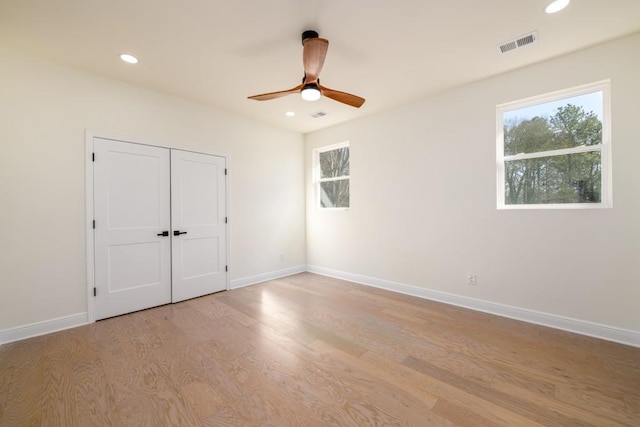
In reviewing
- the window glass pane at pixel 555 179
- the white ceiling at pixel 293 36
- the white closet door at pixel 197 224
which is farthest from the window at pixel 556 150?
the white closet door at pixel 197 224

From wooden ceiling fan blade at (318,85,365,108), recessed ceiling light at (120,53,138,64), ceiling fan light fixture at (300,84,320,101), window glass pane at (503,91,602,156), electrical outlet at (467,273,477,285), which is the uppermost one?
recessed ceiling light at (120,53,138,64)

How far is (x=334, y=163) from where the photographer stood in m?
5.07

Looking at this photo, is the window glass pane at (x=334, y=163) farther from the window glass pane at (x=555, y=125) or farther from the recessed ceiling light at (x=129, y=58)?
the recessed ceiling light at (x=129, y=58)

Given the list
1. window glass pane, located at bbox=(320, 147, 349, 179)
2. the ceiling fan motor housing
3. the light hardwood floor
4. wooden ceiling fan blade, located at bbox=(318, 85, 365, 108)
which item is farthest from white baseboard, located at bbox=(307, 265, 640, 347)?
the ceiling fan motor housing

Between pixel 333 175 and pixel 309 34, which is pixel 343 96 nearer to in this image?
pixel 309 34

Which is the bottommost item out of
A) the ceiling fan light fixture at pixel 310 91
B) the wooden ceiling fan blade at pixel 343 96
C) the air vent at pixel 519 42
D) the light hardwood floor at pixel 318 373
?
the light hardwood floor at pixel 318 373

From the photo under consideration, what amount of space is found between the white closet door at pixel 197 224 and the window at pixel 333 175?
1.97 metres

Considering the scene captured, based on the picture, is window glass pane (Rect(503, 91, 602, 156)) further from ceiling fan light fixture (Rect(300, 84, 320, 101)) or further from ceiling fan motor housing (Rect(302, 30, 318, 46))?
ceiling fan motor housing (Rect(302, 30, 318, 46))

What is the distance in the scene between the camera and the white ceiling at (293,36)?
2.05 m

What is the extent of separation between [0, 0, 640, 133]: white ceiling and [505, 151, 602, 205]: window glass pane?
3.66 feet

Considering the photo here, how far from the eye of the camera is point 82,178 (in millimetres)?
2943

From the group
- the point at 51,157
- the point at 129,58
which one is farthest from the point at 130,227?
the point at 129,58

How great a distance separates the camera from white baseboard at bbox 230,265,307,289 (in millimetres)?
4325

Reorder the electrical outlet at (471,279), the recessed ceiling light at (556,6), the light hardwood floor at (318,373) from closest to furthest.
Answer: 1. the light hardwood floor at (318,373)
2. the recessed ceiling light at (556,6)
3. the electrical outlet at (471,279)
